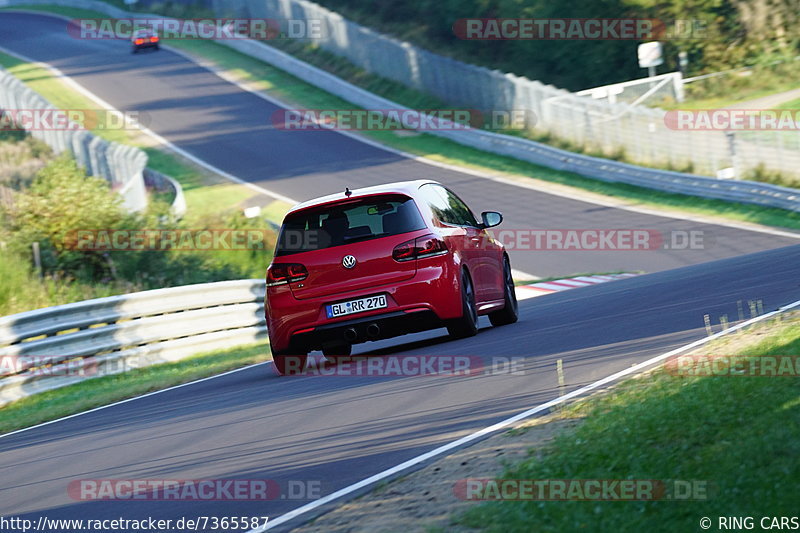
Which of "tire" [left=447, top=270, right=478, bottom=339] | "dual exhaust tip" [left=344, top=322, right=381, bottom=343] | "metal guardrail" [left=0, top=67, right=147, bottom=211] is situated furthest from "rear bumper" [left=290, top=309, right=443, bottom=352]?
"metal guardrail" [left=0, top=67, right=147, bottom=211]

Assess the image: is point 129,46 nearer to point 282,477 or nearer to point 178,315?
point 178,315

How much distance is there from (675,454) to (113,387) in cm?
938

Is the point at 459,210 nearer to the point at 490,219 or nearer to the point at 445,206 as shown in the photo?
the point at 490,219

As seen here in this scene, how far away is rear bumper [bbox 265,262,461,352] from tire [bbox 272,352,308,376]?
0.36 metres

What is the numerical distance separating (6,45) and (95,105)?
69.0ft

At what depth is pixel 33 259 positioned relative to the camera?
20344 millimetres

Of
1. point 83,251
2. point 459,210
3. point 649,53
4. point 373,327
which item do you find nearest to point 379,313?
point 373,327

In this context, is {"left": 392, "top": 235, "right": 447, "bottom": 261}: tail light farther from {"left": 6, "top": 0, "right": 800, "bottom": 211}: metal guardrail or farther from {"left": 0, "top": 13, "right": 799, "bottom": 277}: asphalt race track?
{"left": 6, "top": 0, "right": 800, "bottom": 211}: metal guardrail

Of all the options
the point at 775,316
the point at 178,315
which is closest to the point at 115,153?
the point at 178,315

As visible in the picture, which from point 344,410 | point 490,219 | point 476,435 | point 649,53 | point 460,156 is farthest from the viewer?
point 649,53

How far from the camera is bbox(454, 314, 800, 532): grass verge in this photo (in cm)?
487

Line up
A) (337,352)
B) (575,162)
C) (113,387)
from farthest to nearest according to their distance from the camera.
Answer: (575,162), (113,387), (337,352)

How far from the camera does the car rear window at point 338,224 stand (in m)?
11.3

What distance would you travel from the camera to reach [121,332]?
610 inches
